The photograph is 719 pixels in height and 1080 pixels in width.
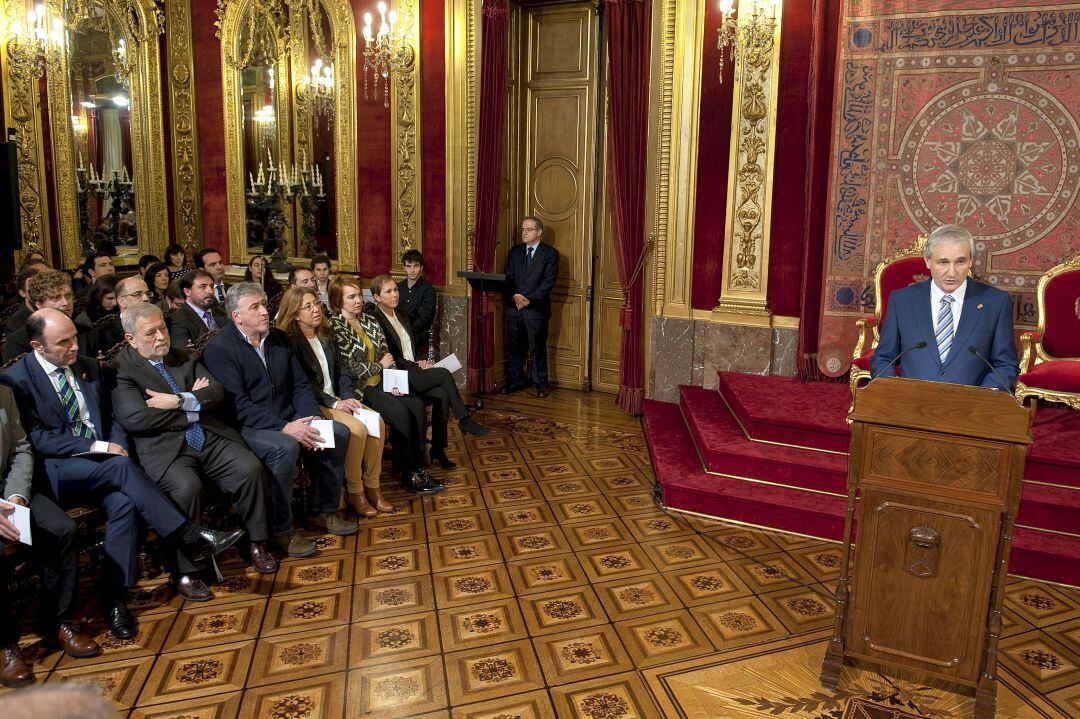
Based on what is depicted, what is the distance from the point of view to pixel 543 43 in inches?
295

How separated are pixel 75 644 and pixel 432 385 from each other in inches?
107

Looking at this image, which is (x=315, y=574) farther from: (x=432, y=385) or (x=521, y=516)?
(x=432, y=385)

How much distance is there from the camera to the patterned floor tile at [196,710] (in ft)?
9.59

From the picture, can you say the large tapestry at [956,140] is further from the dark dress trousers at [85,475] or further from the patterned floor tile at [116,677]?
the patterned floor tile at [116,677]

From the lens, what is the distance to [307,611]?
3.69 m

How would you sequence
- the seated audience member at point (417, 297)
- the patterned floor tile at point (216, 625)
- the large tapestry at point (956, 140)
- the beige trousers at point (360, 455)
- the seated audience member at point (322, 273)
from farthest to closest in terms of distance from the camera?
the seated audience member at point (417, 297), the seated audience member at point (322, 273), the large tapestry at point (956, 140), the beige trousers at point (360, 455), the patterned floor tile at point (216, 625)

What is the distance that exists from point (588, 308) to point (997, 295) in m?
4.39

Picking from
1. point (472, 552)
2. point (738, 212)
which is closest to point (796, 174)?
point (738, 212)

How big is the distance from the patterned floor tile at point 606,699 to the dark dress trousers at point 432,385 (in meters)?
2.62

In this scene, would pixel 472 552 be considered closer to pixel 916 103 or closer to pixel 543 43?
pixel 916 103

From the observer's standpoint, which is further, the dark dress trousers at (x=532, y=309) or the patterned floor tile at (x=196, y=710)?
the dark dress trousers at (x=532, y=309)

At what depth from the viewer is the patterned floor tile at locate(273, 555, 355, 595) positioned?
3932 mm

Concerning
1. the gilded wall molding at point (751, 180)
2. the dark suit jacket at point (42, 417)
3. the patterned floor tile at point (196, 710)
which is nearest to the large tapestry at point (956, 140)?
the gilded wall molding at point (751, 180)

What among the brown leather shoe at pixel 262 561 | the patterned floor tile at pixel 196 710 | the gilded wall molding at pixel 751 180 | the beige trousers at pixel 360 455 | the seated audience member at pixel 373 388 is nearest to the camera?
the patterned floor tile at pixel 196 710
